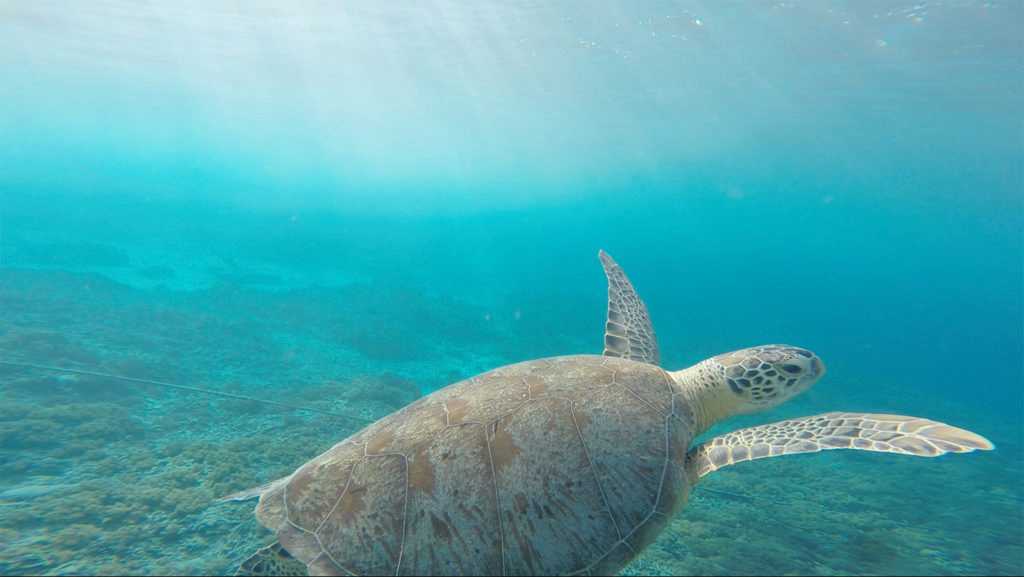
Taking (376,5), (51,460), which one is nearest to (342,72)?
(376,5)

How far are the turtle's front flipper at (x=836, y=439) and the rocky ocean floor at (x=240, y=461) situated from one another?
1152 mm

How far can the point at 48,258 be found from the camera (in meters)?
13.4

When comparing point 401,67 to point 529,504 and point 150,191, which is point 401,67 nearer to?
point 150,191

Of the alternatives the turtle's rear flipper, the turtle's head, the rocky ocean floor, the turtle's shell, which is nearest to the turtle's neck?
the turtle's head

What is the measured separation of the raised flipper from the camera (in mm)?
4176

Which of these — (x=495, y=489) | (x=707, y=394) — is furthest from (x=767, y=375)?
(x=495, y=489)

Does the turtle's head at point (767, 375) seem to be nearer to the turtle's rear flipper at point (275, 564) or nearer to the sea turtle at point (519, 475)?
the sea turtle at point (519, 475)

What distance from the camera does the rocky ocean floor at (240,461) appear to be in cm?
340

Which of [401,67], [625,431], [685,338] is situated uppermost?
[625,431]

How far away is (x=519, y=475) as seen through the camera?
88.8 inches

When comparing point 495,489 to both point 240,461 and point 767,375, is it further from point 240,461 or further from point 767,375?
point 240,461

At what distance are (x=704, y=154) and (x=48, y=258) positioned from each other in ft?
227

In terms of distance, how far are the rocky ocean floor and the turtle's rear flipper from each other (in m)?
0.92

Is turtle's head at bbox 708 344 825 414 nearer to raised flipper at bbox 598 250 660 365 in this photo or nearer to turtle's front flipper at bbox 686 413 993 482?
turtle's front flipper at bbox 686 413 993 482
